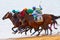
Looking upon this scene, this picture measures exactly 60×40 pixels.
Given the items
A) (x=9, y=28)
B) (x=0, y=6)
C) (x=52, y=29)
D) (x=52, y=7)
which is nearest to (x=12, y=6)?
(x=0, y=6)

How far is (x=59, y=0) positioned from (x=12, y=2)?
415 centimetres

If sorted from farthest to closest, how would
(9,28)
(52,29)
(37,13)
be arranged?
(9,28)
(52,29)
(37,13)

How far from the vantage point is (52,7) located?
3256 cm

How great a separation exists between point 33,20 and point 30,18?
0.66 ft

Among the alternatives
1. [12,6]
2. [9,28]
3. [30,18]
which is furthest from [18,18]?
[12,6]

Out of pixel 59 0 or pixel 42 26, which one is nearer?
pixel 42 26

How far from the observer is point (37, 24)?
2184 cm

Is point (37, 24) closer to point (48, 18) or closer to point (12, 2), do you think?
point (48, 18)

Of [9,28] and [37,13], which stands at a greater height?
[37,13]

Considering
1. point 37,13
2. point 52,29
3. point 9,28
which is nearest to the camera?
point 37,13

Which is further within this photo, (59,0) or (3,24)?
(59,0)

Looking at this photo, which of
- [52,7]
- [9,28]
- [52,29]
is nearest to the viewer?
[52,29]

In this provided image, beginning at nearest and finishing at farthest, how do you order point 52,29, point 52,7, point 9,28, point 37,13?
point 37,13, point 52,29, point 9,28, point 52,7

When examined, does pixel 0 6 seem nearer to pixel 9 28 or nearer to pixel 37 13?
pixel 9 28
